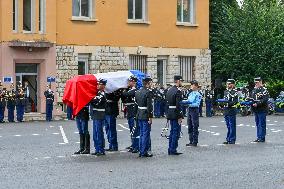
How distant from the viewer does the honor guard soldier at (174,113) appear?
20.6m

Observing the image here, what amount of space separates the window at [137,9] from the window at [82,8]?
2.75 meters

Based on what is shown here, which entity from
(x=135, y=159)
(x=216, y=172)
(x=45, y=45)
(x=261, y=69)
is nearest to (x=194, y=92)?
(x=135, y=159)

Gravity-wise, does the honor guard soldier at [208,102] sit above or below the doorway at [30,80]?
below

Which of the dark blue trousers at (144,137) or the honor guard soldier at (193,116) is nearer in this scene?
the dark blue trousers at (144,137)

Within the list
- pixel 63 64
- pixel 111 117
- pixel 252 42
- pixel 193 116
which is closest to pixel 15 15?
pixel 63 64

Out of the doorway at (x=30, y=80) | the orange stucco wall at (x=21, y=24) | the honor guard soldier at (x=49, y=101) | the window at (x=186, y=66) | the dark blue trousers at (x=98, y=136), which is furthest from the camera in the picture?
the window at (x=186, y=66)

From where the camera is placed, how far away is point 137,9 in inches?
1811

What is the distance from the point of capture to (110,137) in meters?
21.6

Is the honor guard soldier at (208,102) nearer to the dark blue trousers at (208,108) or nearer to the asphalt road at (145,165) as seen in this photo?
the dark blue trousers at (208,108)

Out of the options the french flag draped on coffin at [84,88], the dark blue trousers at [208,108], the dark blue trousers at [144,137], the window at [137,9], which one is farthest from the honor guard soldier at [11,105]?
the dark blue trousers at [144,137]

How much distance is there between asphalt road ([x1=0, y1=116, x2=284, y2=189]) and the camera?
15000mm

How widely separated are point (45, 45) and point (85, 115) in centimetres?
2144

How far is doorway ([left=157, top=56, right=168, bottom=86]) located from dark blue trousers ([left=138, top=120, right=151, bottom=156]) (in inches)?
1052

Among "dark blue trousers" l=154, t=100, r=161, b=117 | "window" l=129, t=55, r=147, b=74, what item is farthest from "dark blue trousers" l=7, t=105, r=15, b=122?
"window" l=129, t=55, r=147, b=74
